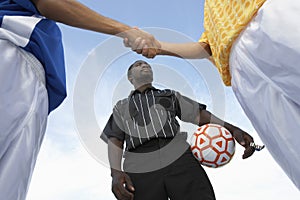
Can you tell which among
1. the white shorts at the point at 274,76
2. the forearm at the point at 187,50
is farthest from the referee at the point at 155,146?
the white shorts at the point at 274,76

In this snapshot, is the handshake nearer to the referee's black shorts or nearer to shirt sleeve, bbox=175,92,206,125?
the referee's black shorts

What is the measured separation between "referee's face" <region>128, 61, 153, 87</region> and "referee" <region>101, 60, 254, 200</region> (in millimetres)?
17

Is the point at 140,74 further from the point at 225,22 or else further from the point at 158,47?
the point at 225,22

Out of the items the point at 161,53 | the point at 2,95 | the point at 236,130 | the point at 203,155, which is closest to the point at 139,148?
the point at 203,155

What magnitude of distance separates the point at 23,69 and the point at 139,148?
4.82 feet

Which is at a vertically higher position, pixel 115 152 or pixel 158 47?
pixel 158 47

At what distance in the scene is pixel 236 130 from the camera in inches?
100.0

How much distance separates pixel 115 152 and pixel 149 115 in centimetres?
33

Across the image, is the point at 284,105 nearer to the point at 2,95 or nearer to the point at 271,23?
the point at 271,23

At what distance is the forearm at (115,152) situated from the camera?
2587mm

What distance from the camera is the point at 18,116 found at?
3.59 ft

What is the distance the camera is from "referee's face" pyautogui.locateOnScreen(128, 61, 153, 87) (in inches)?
116

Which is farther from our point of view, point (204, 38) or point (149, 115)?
point (149, 115)

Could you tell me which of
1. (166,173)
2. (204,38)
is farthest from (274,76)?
(166,173)
